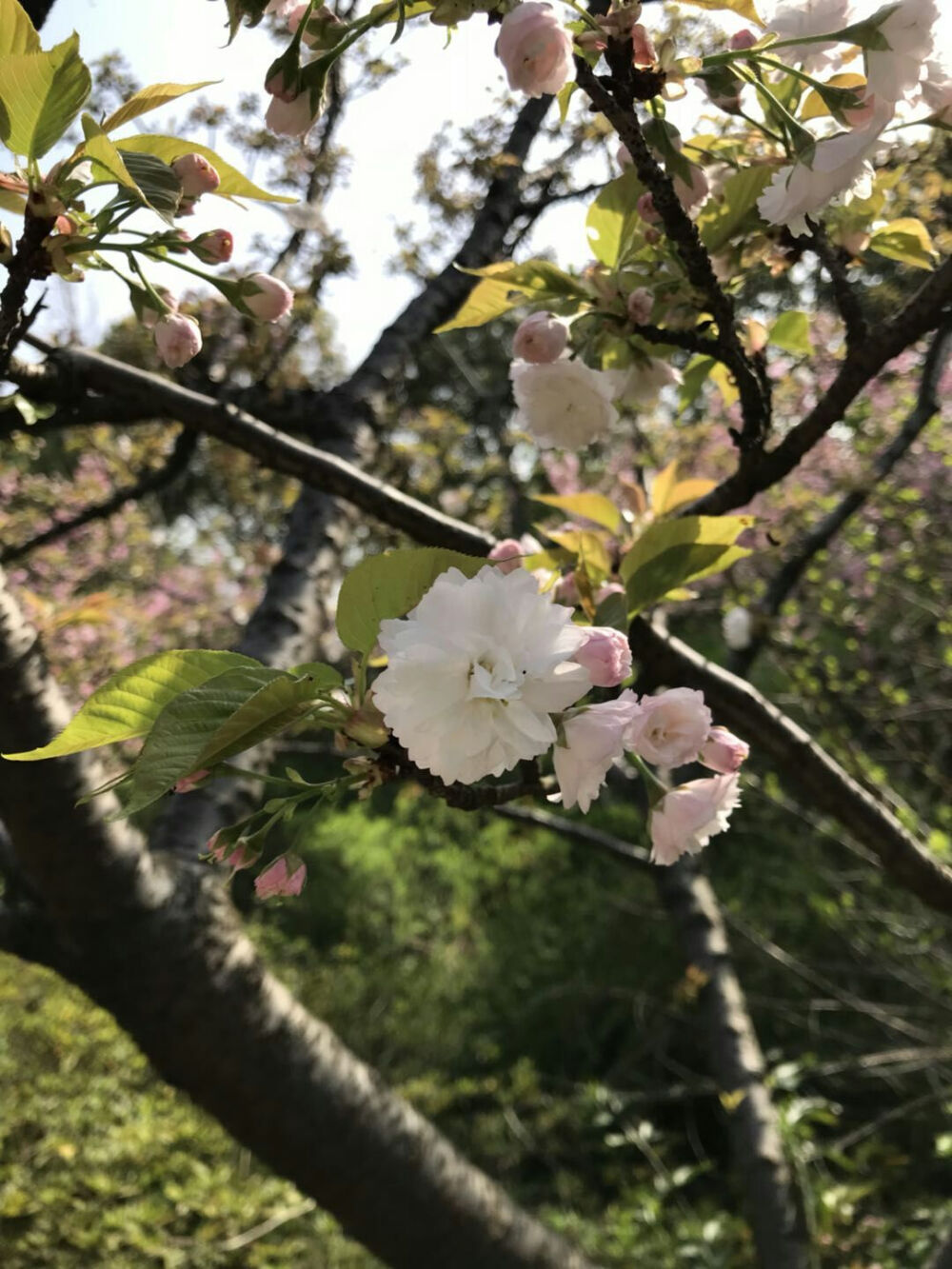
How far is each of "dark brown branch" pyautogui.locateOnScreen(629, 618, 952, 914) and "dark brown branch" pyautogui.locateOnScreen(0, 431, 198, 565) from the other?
0.91 meters

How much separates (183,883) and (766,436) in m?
0.80

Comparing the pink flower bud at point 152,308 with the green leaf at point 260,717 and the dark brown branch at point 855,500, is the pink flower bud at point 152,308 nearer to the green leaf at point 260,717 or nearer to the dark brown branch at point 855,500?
the green leaf at point 260,717

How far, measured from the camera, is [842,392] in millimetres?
768

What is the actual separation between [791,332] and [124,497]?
111 cm

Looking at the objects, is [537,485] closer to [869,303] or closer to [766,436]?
[869,303]

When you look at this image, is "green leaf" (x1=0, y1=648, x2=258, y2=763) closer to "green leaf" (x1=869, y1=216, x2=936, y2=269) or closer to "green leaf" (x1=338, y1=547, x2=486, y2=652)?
"green leaf" (x1=338, y1=547, x2=486, y2=652)

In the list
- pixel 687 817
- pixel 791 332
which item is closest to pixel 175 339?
pixel 687 817

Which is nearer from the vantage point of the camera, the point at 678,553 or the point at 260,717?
the point at 260,717

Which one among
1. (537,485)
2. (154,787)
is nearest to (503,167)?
(154,787)

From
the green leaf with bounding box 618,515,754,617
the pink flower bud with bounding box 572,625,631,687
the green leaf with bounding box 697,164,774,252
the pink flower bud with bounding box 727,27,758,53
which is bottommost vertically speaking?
the pink flower bud with bounding box 572,625,631,687

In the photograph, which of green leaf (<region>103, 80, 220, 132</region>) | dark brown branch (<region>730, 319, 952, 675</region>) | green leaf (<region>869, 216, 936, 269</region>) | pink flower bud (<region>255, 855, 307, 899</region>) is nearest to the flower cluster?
pink flower bud (<region>255, 855, 307, 899</region>)

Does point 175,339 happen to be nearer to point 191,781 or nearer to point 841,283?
point 191,781

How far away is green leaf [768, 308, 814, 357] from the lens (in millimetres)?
866

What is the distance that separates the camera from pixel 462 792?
1.85ft
